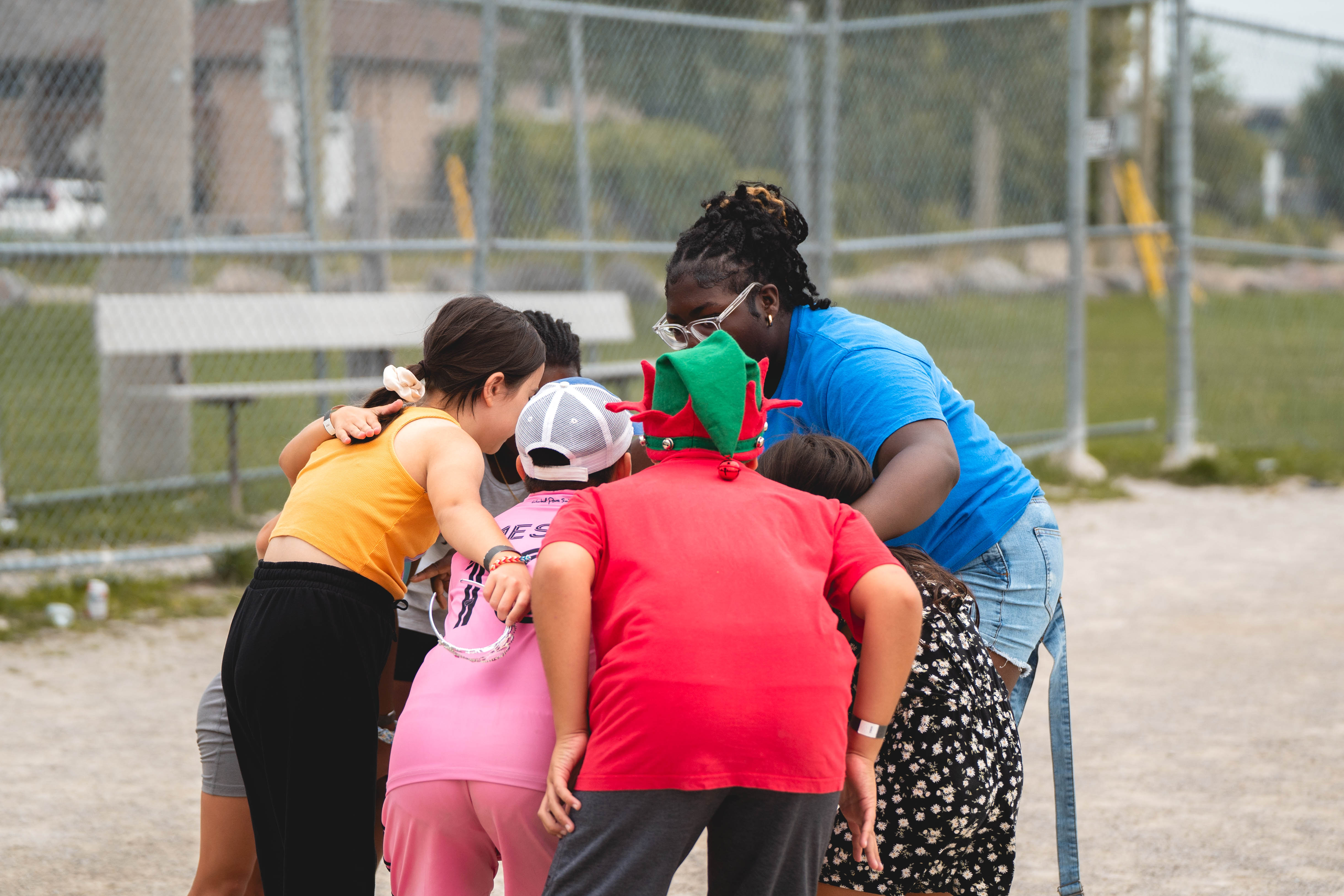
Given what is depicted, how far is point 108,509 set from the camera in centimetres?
762

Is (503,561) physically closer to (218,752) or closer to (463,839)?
(463,839)

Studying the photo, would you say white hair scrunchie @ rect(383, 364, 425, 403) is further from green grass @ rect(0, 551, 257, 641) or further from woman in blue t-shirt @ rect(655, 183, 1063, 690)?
green grass @ rect(0, 551, 257, 641)

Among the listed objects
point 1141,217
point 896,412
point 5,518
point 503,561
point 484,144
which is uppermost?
point 1141,217

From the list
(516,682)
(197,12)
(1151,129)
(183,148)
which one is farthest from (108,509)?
(1151,129)

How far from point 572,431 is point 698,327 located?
433 mm

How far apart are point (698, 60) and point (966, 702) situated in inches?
260

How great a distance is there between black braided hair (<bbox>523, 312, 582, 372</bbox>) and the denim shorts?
3.53 feet

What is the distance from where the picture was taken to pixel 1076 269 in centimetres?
923

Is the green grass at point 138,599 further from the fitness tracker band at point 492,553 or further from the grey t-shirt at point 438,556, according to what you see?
the fitness tracker band at point 492,553

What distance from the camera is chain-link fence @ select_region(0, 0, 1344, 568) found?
725cm

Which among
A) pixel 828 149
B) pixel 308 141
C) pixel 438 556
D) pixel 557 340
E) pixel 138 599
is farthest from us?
pixel 828 149

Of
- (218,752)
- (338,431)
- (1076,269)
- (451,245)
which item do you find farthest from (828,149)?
(218,752)

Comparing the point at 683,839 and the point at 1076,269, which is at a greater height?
the point at 1076,269

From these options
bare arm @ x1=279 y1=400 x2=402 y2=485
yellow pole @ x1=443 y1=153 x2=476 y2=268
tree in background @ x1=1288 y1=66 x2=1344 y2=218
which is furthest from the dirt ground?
tree in background @ x1=1288 y1=66 x2=1344 y2=218
